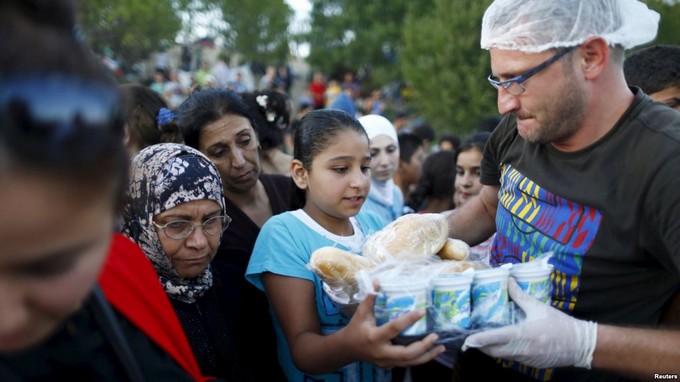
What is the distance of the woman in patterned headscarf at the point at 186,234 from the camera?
95.5 inches

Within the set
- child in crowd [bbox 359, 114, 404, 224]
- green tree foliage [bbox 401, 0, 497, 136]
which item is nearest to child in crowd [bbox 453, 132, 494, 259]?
child in crowd [bbox 359, 114, 404, 224]

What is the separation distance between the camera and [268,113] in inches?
191

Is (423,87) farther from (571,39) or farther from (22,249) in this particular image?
(22,249)

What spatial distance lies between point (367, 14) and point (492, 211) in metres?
25.3

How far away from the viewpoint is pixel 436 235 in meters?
2.25

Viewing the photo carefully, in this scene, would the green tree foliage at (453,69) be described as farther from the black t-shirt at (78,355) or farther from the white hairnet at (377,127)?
the black t-shirt at (78,355)

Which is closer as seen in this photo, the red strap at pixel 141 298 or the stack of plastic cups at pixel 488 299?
the red strap at pixel 141 298

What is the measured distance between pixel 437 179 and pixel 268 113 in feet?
5.96

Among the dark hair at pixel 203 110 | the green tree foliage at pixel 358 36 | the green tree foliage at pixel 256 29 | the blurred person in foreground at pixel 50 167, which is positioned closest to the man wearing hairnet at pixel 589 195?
the blurred person in foreground at pixel 50 167

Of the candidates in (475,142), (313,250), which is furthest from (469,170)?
(313,250)

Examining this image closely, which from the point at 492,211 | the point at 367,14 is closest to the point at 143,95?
the point at 492,211

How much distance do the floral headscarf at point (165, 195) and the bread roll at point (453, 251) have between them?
3.23ft

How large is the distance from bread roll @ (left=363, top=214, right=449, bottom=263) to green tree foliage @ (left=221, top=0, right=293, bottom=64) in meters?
25.6

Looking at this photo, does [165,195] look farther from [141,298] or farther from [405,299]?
[405,299]
